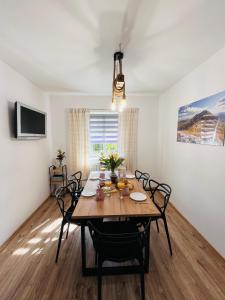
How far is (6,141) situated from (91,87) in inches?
80.0

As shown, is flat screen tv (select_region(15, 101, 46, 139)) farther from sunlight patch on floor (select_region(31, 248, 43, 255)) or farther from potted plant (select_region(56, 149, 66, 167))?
sunlight patch on floor (select_region(31, 248, 43, 255))

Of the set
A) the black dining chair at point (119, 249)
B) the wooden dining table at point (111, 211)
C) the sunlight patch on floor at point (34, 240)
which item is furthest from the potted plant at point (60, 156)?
the black dining chair at point (119, 249)

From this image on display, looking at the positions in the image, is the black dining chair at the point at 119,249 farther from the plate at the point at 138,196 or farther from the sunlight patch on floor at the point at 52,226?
the sunlight patch on floor at the point at 52,226

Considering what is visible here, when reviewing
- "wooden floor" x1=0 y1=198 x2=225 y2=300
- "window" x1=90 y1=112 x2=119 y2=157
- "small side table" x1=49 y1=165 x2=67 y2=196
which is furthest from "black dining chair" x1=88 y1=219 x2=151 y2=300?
"window" x1=90 y1=112 x2=119 y2=157

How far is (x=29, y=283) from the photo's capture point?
1596mm

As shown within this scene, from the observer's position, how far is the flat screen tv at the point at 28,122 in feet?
7.56

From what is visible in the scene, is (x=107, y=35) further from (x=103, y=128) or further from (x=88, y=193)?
(x=103, y=128)

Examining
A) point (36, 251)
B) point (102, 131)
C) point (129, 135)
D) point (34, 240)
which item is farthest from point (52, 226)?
point (129, 135)

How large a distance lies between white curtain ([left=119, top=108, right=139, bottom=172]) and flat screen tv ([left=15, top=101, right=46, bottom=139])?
6.17 feet

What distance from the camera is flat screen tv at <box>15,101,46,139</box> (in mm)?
2305

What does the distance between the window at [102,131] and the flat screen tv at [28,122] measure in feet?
4.23

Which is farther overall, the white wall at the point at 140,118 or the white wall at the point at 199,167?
the white wall at the point at 140,118

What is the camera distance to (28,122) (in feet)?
8.63

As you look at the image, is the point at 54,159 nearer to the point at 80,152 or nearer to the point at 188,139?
the point at 80,152
